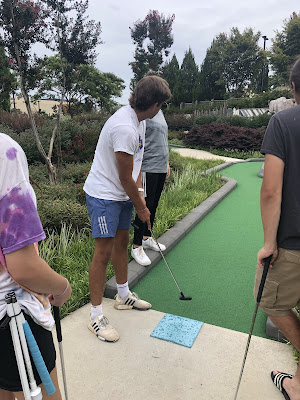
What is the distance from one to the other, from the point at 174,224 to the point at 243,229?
1.03m

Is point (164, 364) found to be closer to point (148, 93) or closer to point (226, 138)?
point (148, 93)

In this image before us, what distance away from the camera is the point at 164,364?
6.79ft

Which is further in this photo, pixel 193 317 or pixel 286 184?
pixel 193 317

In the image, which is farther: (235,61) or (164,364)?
(235,61)

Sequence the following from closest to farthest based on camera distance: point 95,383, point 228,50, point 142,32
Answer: point 95,383, point 142,32, point 228,50

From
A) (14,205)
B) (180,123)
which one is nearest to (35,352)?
(14,205)

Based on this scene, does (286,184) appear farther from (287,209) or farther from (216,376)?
(216,376)

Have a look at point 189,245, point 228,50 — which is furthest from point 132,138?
point 228,50

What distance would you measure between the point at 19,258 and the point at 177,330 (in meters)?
1.80

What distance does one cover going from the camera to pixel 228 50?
37.7 meters

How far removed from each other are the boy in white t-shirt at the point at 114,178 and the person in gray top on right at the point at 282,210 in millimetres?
904

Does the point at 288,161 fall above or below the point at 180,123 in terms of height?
above

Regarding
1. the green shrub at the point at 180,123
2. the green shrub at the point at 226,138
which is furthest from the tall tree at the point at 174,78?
the green shrub at the point at 226,138

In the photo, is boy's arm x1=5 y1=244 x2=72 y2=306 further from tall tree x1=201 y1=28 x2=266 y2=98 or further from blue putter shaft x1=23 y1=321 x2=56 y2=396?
tall tree x1=201 y1=28 x2=266 y2=98
